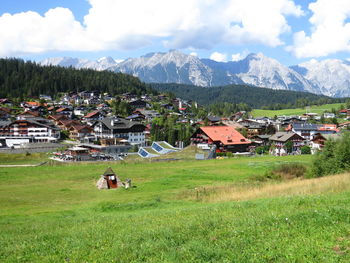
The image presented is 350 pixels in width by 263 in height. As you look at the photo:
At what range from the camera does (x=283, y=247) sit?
10.1 meters

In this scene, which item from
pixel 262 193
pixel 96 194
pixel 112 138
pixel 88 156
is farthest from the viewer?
pixel 112 138

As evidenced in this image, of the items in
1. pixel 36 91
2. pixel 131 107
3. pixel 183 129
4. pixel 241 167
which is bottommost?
pixel 241 167

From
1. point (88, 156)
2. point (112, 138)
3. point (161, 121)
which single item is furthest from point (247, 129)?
point (88, 156)

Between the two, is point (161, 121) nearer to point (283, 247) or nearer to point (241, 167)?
point (241, 167)

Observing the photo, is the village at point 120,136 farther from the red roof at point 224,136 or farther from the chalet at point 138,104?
the chalet at point 138,104

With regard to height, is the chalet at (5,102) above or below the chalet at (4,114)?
above

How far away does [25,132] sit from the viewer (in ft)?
352

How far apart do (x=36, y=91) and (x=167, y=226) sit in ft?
581

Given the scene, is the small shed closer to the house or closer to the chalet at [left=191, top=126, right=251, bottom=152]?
the chalet at [left=191, top=126, right=251, bottom=152]

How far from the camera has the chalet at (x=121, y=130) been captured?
347ft

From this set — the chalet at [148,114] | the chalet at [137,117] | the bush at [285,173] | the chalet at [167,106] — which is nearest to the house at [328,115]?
the chalet at [167,106]

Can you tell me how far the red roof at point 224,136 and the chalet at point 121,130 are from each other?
1019 inches

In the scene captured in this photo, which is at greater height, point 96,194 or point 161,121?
point 161,121

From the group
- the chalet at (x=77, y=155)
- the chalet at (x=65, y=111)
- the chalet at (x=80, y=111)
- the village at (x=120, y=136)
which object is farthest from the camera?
the chalet at (x=80, y=111)
